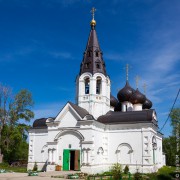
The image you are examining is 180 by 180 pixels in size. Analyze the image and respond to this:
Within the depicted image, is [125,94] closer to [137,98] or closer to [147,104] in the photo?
[137,98]

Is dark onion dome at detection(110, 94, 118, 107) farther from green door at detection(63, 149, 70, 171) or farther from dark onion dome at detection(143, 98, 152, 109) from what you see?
green door at detection(63, 149, 70, 171)

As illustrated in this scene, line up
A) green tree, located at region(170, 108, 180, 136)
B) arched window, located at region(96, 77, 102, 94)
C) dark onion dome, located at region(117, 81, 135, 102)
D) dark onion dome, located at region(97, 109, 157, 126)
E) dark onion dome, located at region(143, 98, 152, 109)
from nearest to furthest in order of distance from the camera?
dark onion dome, located at region(97, 109, 157, 126) → arched window, located at region(96, 77, 102, 94) → dark onion dome, located at region(117, 81, 135, 102) → dark onion dome, located at region(143, 98, 152, 109) → green tree, located at region(170, 108, 180, 136)

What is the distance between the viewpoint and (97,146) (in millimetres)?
23688

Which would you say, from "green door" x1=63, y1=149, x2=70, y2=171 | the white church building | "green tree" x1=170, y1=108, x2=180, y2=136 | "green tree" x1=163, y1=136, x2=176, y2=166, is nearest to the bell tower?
the white church building

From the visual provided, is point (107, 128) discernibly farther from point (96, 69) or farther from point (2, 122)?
point (2, 122)

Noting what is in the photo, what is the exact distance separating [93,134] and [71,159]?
9.91ft

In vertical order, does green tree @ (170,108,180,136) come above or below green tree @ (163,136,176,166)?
above

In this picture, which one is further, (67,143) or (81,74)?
(81,74)

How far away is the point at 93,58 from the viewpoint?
28031 mm

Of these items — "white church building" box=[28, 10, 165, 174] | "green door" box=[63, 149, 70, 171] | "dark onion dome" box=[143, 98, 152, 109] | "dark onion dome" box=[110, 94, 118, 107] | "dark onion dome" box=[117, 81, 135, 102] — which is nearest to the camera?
"white church building" box=[28, 10, 165, 174]

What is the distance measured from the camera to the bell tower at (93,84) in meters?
26.6

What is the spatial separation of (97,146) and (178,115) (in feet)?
59.9

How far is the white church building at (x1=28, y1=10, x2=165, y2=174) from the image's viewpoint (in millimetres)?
Result: 23234

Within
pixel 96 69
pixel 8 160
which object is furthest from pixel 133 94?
pixel 8 160
